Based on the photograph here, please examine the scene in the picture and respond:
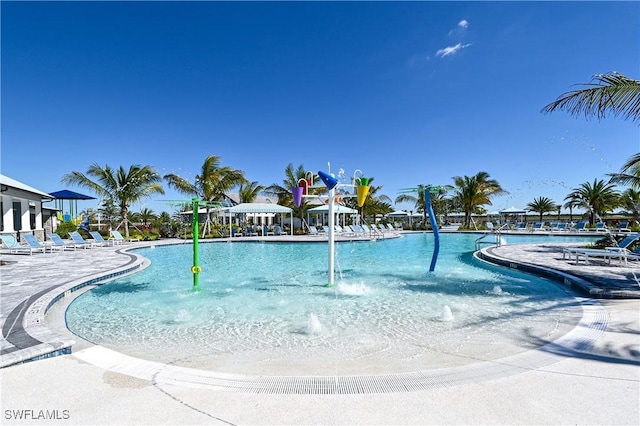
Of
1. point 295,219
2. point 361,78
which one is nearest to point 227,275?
point 361,78

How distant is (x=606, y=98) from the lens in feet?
20.8

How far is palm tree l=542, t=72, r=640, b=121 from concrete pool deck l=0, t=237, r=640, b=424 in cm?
485

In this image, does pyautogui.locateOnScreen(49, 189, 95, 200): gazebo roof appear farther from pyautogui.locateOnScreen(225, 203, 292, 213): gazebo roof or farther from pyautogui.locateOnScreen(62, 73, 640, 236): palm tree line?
pyautogui.locateOnScreen(225, 203, 292, 213): gazebo roof

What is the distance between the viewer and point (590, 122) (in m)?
6.54

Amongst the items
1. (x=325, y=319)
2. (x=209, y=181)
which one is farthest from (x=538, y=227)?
(x=325, y=319)

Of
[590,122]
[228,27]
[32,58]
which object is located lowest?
[590,122]

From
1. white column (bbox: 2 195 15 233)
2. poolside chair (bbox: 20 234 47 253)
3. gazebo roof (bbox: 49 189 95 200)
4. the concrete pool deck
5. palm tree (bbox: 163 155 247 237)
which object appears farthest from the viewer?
palm tree (bbox: 163 155 247 237)

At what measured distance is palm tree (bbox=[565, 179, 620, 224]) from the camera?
101 feet

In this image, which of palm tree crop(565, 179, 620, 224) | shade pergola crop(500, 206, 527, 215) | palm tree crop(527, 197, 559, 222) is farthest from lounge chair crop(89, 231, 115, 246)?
palm tree crop(527, 197, 559, 222)

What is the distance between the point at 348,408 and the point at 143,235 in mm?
24266

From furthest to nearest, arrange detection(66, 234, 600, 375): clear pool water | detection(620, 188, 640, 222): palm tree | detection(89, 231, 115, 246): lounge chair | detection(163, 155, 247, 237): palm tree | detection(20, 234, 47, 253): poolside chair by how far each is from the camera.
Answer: detection(620, 188, 640, 222): palm tree
detection(163, 155, 247, 237): palm tree
detection(89, 231, 115, 246): lounge chair
detection(20, 234, 47, 253): poolside chair
detection(66, 234, 600, 375): clear pool water

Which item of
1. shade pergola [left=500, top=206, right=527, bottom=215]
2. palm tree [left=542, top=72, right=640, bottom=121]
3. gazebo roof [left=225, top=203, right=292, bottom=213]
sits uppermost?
palm tree [left=542, top=72, right=640, bottom=121]

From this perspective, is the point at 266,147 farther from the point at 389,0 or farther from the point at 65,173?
the point at 389,0

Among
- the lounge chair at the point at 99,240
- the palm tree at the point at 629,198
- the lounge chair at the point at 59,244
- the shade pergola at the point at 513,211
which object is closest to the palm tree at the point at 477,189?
the palm tree at the point at 629,198
